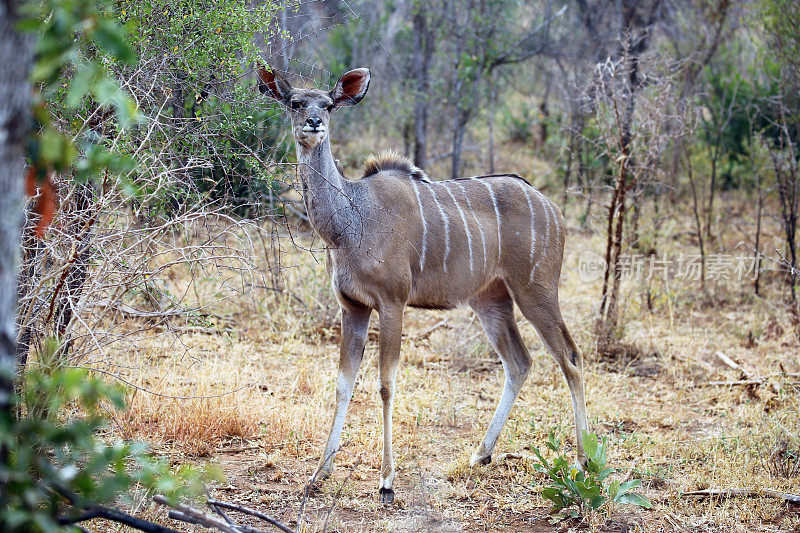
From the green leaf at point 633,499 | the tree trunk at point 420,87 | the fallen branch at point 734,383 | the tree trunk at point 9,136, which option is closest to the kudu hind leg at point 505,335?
the green leaf at point 633,499

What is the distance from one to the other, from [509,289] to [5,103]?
3388 mm

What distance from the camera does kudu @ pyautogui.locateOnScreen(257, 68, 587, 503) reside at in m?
→ 4.11

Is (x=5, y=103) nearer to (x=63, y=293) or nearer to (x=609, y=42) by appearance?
(x=63, y=293)

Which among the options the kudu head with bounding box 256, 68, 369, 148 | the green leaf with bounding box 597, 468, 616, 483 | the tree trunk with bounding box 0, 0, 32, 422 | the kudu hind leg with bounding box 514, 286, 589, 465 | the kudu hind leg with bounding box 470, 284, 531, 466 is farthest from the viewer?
the kudu hind leg with bounding box 470, 284, 531, 466

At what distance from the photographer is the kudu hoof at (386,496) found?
3.89 m

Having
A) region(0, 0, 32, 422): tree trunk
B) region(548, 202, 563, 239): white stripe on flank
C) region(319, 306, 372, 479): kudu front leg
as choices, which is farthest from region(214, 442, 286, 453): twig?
region(0, 0, 32, 422): tree trunk

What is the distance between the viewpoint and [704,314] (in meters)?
7.68

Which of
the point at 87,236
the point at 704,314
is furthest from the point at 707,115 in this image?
the point at 87,236

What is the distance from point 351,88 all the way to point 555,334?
1855 millimetres

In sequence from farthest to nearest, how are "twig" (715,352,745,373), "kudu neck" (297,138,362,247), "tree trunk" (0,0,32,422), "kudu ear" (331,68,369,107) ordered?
"twig" (715,352,745,373) → "kudu ear" (331,68,369,107) → "kudu neck" (297,138,362,247) → "tree trunk" (0,0,32,422)

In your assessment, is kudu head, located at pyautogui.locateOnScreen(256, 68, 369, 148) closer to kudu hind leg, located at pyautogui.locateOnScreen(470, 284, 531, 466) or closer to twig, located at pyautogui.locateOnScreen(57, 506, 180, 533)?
kudu hind leg, located at pyautogui.locateOnScreen(470, 284, 531, 466)

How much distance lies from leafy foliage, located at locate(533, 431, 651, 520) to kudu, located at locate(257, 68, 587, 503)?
549 millimetres

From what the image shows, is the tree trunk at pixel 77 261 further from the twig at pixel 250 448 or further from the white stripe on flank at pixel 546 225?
the white stripe on flank at pixel 546 225

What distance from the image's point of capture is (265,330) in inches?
253
